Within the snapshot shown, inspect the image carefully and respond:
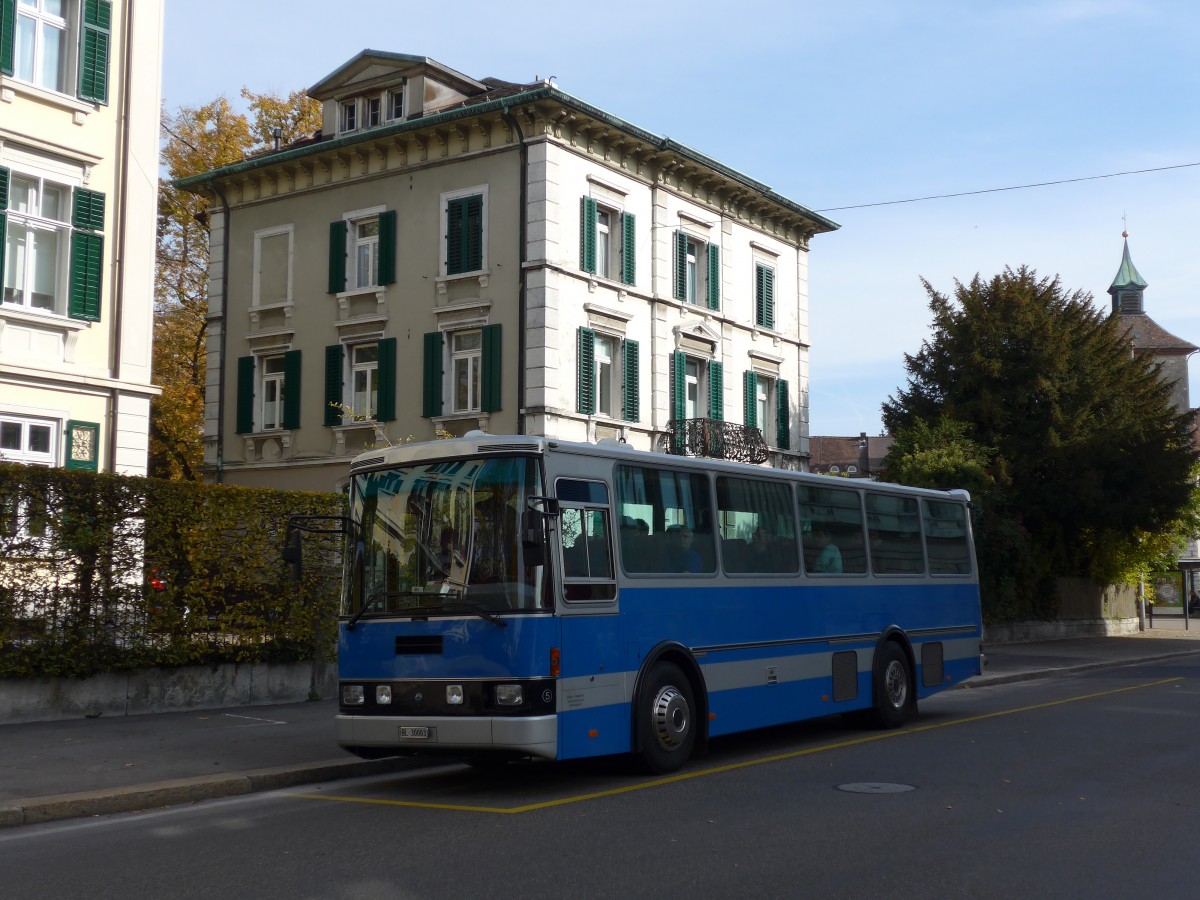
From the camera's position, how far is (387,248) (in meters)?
31.2

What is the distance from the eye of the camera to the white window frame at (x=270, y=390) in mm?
33219

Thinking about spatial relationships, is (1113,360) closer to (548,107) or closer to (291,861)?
(548,107)

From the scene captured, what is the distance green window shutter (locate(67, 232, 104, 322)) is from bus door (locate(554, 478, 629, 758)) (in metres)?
11.6

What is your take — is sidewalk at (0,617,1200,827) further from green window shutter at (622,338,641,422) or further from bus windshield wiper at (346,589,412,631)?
green window shutter at (622,338,641,422)

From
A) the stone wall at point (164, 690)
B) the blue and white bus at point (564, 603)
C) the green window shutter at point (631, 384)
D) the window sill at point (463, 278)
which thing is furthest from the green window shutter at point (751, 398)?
the blue and white bus at point (564, 603)

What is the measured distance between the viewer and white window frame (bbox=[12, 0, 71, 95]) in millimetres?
19672

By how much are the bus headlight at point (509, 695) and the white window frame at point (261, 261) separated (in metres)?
24.2

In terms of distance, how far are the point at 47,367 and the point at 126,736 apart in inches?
317

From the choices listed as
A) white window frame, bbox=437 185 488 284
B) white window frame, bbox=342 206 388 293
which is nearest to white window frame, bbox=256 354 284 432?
white window frame, bbox=342 206 388 293

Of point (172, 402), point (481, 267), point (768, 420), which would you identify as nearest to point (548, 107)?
point (481, 267)

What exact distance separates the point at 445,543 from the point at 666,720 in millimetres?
2492

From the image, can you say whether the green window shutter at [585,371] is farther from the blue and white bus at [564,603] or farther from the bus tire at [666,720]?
the bus tire at [666,720]

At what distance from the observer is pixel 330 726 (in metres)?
14.7

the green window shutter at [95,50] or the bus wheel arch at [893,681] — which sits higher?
the green window shutter at [95,50]
